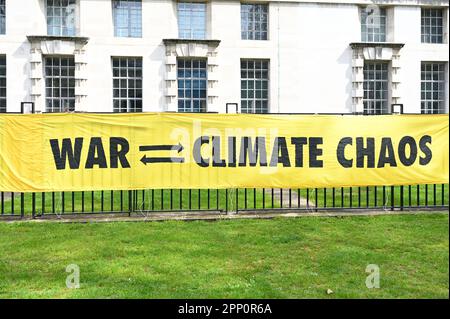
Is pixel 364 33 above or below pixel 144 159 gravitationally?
above

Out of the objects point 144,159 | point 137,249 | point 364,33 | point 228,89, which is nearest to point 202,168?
point 144,159

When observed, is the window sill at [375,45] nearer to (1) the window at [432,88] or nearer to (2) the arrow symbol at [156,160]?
(1) the window at [432,88]

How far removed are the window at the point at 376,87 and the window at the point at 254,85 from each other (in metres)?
6.68

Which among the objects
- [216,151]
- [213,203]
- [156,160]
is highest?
[216,151]

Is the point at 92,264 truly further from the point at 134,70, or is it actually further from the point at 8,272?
the point at 134,70

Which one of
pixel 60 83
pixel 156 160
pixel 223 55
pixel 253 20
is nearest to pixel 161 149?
pixel 156 160

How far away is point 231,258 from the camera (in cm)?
673

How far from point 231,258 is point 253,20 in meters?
22.9

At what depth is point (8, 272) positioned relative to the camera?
6.02m

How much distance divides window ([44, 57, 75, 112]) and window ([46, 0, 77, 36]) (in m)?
1.61

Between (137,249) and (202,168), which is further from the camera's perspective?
(202,168)

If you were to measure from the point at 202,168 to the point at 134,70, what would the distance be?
18081 mm

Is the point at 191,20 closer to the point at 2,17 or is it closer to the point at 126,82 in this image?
the point at 126,82

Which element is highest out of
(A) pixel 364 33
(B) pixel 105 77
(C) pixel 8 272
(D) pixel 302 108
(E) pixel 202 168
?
(A) pixel 364 33
